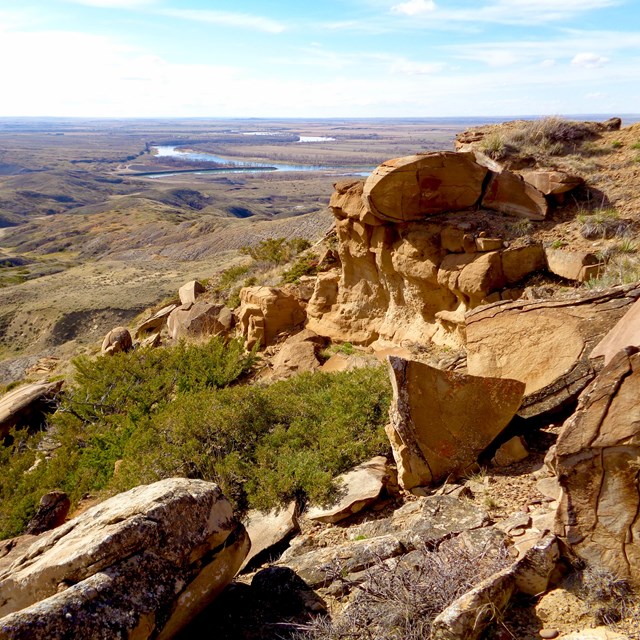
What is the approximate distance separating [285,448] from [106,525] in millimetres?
3591

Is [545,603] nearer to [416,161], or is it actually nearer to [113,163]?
[416,161]

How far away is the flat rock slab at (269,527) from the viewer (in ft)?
19.3

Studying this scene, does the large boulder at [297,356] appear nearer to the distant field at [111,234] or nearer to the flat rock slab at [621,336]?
the flat rock slab at [621,336]

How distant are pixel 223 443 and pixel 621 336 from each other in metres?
5.56

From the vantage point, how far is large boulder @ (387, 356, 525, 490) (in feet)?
19.7

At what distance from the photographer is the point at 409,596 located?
3811 mm

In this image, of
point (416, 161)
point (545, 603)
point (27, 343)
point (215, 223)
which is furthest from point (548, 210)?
point (215, 223)

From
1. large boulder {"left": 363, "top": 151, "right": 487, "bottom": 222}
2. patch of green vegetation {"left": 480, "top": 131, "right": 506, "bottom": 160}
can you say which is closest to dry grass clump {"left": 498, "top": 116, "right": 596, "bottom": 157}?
patch of green vegetation {"left": 480, "top": 131, "right": 506, "bottom": 160}

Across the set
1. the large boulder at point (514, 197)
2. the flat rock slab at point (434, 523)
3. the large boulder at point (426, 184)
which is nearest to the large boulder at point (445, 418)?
the flat rock slab at point (434, 523)

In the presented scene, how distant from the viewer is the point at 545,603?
3797mm

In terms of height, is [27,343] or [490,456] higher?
[490,456]

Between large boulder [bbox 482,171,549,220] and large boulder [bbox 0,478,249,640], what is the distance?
876 cm

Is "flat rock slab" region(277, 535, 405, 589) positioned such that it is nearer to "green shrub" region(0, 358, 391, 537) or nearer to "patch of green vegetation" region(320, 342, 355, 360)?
"green shrub" region(0, 358, 391, 537)

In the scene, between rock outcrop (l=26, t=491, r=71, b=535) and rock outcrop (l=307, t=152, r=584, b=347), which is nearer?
rock outcrop (l=26, t=491, r=71, b=535)
